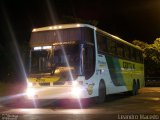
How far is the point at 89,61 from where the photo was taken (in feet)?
66.5

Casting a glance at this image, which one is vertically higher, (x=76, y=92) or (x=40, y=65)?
(x=40, y=65)

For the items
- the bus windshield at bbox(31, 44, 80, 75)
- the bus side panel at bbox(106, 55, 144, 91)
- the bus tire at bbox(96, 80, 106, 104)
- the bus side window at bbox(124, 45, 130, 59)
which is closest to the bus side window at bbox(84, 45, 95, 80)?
the bus windshield at bbox(31, 44, 80, 75)

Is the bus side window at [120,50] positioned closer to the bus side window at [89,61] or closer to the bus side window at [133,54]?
the bus side window at [133,54]

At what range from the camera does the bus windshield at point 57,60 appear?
1959 centimetres

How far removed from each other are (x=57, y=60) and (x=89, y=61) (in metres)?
1.47

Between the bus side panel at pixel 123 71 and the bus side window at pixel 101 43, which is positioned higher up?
the bus side window at pixel 101 43

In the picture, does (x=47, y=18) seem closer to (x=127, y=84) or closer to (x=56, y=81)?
(x=127, y=84)

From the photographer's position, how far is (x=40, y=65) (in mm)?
20297

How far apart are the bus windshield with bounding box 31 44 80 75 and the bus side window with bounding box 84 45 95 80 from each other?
1.43 feet

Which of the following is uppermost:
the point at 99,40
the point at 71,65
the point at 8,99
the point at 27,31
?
the point at 27,31

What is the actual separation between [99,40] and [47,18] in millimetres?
22837

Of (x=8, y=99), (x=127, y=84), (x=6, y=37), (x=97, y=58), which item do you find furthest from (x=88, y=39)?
(x=6, y=37)

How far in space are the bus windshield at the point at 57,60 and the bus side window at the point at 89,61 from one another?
1.43 ft

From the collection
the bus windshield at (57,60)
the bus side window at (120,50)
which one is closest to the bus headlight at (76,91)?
the bus windshield at (57,60)
